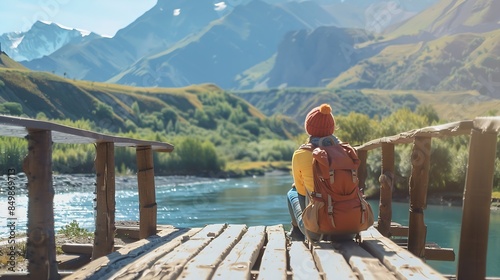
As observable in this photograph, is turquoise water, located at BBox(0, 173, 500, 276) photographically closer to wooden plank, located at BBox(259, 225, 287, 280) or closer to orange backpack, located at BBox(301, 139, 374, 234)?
wooden plank, located at BBox(259, 225, 287, 280)

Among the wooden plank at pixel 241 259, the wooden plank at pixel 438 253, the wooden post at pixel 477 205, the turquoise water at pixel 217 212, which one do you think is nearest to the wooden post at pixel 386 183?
the wooden plank at pixel 438 253

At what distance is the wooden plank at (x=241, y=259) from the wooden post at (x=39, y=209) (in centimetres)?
122

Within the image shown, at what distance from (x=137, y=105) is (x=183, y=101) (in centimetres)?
2378

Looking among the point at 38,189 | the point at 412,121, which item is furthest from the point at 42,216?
the point at 412,121

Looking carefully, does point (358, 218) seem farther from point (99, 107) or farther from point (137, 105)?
point (137, 105)

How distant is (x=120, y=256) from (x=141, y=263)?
1.87ft

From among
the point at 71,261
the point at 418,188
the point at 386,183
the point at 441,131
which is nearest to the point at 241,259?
the point at 441,131

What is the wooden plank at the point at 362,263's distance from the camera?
461 centimetres

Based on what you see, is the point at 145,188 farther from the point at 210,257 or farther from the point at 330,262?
the point at 330,262

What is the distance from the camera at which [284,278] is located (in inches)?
180

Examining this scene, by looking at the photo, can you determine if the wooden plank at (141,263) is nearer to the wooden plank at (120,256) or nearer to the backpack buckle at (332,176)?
the wooden plank at (120,256)

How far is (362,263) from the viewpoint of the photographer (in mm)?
5113

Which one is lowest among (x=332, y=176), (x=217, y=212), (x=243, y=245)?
(x=217, y=212)

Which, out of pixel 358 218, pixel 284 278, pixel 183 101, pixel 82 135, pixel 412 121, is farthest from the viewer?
pixel 183 101
